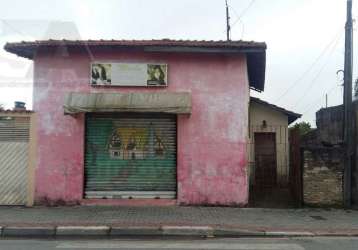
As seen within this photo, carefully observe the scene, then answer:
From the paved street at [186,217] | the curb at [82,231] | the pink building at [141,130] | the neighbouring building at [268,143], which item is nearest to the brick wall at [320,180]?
the paved street at [186,217]

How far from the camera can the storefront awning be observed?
41.3 ft

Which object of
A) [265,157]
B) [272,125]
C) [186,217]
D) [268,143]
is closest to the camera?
[186,217]

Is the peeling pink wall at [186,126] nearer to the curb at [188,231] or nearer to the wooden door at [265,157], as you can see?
the curb at [188,231]

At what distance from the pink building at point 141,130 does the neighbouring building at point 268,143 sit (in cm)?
520

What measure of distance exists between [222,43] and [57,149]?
537 centimetres

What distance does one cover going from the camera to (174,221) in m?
10.7

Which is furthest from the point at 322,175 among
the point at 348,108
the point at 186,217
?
the point at 186,217

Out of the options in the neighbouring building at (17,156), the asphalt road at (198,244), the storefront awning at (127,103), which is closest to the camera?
the asphalt road at (198,244)

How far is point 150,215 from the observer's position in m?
11.5

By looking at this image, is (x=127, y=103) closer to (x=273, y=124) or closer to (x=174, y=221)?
(x=174, y=221)

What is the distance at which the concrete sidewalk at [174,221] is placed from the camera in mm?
9891

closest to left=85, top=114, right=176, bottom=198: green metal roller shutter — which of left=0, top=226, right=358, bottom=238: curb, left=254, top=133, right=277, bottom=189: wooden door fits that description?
left=0, top=226, right=358, bottom=238: curb

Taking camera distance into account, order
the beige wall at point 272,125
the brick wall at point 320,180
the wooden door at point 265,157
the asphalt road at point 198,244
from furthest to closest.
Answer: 1. the beige wall at point 272,125
2. the wooden door at point 265,157
3. the brick wall at point 320,180
4. the asphalt road at point 198,244

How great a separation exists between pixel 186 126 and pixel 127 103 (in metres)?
1.81
